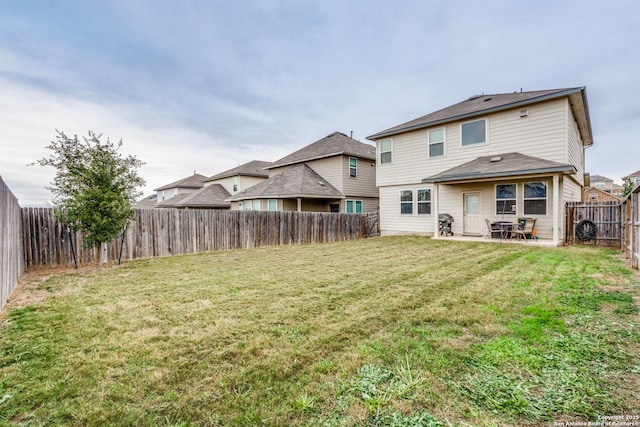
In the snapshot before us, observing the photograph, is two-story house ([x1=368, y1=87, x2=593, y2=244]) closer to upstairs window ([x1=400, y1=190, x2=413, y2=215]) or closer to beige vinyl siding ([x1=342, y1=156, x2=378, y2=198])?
upstairs window ([x1=400, y1=190, x2=413, y2=215])

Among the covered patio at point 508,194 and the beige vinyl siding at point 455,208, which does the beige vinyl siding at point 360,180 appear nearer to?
the beige vinyl siding at point 455,208

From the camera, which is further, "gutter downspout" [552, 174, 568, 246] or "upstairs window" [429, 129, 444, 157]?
"upstairs window" [429, 129, 444, 157]

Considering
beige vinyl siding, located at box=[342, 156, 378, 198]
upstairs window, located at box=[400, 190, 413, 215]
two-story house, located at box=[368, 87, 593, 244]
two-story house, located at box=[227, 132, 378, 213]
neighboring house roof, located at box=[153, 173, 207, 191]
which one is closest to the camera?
two-story house, located at box=[368, 87, 593, 244]

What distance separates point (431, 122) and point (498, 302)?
1106 centimetres

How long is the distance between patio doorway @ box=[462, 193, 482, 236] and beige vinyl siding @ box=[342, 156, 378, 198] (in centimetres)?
740

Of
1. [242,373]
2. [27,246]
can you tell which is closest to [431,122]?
[242,373]

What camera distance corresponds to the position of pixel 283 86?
16.2m

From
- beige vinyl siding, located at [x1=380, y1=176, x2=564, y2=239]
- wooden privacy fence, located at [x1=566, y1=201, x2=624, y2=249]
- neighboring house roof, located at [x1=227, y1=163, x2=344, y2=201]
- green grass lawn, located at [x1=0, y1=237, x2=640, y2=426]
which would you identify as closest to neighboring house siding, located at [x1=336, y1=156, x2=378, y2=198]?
neighboring house roof, located at [x1=227, y1=163, x2=344, y2=201]

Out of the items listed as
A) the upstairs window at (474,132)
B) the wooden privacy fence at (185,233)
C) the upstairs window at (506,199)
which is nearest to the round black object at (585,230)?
the upstairs window at (506,199)

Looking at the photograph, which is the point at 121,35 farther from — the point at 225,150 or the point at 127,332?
the point at 225,150

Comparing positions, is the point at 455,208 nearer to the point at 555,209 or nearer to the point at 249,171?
the point at 555,209

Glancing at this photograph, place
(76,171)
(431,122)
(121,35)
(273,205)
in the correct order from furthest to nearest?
(273,205) → (431,122) → (121,35) → (76,171)

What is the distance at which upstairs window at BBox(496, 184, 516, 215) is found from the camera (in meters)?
11.2

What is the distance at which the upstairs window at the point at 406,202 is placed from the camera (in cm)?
1455
